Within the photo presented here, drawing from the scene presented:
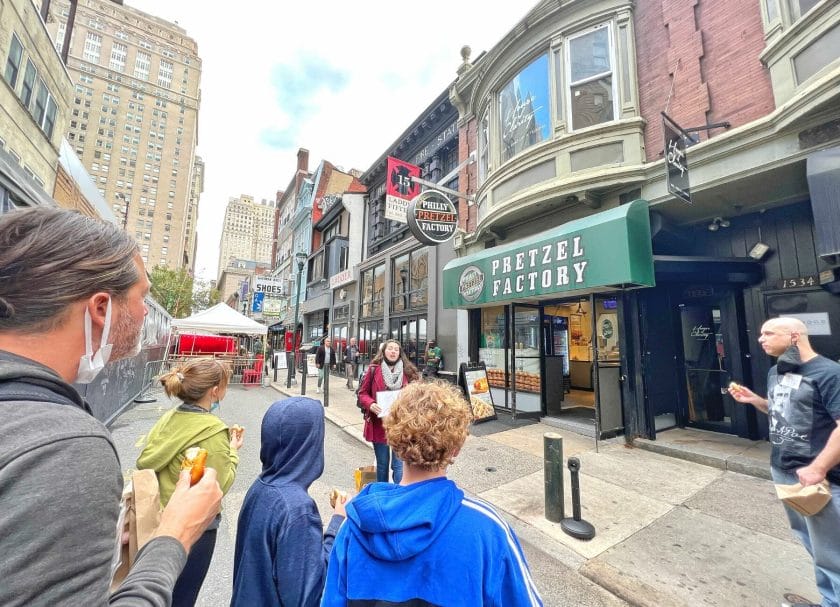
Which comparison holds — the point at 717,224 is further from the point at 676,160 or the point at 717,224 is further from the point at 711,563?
the point at 711,563

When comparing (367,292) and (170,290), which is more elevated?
(170,290)

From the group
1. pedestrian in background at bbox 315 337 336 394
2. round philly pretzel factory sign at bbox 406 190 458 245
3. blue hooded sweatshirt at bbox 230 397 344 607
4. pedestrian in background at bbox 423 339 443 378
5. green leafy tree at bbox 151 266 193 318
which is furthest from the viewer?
green leafy tree at bbox 151 266 193 318

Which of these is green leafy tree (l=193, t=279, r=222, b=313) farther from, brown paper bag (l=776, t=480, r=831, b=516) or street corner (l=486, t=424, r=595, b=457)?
brown paper bag (l=776, t=480, r=831, b=516)

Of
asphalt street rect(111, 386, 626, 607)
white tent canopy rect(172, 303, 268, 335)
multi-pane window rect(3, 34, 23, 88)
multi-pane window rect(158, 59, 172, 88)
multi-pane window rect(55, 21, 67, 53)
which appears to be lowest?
asphalt street rect(111, 386, 626, 607)

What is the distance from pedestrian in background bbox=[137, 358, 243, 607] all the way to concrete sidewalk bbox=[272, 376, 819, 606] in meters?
3.02

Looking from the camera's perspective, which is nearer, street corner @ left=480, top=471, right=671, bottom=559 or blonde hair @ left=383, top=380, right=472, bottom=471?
blonde hair @ left=383, top=380, right=472, bottom=471

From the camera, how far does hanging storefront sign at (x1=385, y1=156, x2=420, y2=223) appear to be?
1094 centimetres

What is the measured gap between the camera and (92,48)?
302 feet

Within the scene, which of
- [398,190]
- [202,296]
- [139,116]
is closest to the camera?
[398,190]

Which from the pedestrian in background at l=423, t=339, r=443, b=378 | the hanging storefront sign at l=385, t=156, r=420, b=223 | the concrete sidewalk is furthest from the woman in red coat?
the hanging storefront sign at l=385, t=156, r=420, b=223

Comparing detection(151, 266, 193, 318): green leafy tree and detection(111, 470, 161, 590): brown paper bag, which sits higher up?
detection(151, 266, 193, 318): green leafy tree

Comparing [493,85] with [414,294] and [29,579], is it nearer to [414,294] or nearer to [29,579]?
[414,294]

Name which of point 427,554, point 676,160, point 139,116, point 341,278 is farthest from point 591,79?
point 139,116

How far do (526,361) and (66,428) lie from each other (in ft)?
29.3
